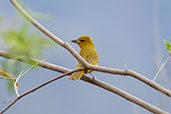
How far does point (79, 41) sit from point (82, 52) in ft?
0.33

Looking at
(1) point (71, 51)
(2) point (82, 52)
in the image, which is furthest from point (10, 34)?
(2) point (82, 52)

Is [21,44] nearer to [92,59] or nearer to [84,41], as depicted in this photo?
→ [92,59]

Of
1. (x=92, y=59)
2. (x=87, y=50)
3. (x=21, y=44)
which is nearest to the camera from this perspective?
(x=21, y=44)

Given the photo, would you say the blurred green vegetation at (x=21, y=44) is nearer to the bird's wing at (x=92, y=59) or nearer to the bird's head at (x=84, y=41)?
the bird's wing at (x=92, y=59)

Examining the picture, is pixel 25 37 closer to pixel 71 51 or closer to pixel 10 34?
pixel 10 34

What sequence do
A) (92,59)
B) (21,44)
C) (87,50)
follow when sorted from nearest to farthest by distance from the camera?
(21,44) < (92,59) < (87,50)

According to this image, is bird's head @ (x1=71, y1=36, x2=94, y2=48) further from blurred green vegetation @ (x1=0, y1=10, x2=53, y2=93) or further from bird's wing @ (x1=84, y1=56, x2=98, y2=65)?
blurred green vegetation @ (x1=0, y1=10, x2=53, y2=93)

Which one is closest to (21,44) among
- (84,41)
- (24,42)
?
(24,42)

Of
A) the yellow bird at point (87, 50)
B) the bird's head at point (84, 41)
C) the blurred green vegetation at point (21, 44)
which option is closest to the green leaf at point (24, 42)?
the blurred green vegetation at point (21, 44)

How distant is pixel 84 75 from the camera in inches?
45.5

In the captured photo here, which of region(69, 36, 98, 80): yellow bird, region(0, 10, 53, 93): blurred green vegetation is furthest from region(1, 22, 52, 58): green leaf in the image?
region(69, 36, 98, 80): yellow bird

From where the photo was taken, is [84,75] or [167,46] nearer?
[167,46]

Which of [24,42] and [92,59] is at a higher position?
[24,42]

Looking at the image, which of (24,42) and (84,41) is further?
(84,41)
